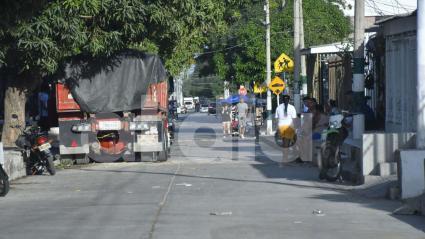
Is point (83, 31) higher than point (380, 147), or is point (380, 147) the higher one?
point (83, 31)

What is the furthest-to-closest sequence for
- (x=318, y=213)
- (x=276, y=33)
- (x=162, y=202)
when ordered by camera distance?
1. (x=276, y=33)
2. (x=162, y=202)
3. (x=318, y=213)

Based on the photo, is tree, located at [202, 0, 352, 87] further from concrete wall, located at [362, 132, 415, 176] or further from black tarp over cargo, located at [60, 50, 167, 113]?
concrete wall, located at [362, 132, 415, 176]

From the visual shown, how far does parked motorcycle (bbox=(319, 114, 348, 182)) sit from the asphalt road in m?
0.35

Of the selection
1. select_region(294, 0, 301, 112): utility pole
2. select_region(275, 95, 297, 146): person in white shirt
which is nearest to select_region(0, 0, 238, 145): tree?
select_region(275, 95, 297, 146): person in white shirt

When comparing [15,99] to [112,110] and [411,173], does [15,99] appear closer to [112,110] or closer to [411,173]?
[112,110]

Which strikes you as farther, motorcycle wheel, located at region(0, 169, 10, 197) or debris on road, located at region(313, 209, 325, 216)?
motorcycle wheel, located at region(0, 169, 10, 197)

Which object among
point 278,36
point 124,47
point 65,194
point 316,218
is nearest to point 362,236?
point 316,218

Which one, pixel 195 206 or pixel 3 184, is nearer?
pixel 195 206

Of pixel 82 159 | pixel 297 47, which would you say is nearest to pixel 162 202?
pixel 82 159

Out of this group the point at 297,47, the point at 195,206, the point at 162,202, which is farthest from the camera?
the point at 297,47

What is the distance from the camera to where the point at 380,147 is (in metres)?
16.2

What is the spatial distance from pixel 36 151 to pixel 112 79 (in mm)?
4271

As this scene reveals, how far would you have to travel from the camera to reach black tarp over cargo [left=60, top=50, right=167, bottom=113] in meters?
23.8

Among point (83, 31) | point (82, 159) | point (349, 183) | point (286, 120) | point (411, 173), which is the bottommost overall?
point (349, 183)
